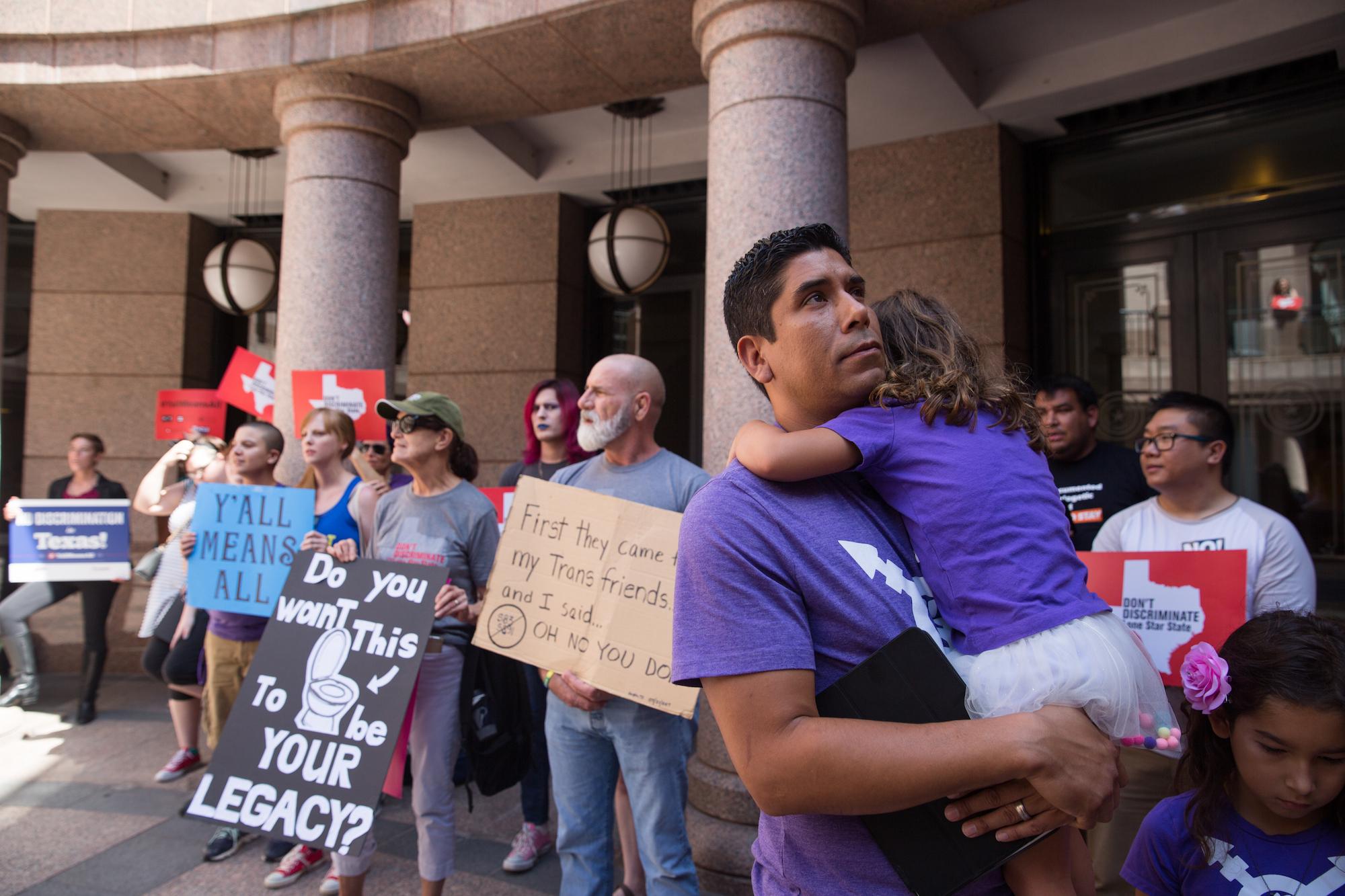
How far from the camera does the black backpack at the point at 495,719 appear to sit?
349cm

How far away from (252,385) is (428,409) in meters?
2.18

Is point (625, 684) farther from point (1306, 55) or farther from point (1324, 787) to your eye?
point (1306, 55)

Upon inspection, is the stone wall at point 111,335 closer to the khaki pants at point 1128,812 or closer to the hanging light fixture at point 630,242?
the hanging light fixture at point 630,242

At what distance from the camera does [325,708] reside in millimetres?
3312

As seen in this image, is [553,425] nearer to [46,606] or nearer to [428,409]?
[428,409]

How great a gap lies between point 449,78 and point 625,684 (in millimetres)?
4163

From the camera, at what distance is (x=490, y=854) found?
13.6 feet

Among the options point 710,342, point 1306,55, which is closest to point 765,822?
point 710,342

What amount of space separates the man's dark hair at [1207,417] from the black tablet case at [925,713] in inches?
104

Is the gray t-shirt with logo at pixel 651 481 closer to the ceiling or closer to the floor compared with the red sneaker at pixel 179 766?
closer to the ceiling

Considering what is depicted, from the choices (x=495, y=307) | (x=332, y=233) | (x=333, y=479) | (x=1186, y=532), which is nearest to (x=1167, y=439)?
(x=1186, y=532)

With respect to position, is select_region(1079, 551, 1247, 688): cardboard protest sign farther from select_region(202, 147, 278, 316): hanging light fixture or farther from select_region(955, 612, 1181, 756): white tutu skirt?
select_region(202, 147, 278, 316): hanging light fixture

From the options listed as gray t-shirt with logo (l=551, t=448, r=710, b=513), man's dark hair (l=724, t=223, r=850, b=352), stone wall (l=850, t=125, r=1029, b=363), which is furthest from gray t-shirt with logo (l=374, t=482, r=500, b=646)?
stone wall (l=850, t=125, r=1029, b=363)

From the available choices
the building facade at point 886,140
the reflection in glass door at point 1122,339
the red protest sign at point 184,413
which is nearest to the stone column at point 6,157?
the building facade at point 886,140
